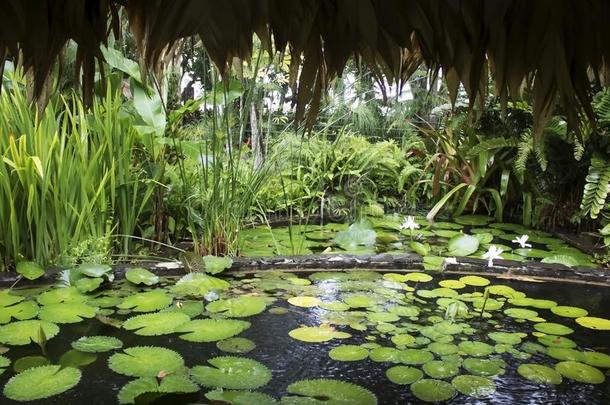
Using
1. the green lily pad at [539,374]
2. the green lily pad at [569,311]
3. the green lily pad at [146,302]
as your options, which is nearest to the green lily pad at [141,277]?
the green lily pad at [146,302]

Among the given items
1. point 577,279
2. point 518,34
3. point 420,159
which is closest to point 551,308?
point 577,279

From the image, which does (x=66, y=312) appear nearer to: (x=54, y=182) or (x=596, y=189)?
(x=54, y=182)

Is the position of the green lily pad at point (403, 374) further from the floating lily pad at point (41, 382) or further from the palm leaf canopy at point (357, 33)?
the palm leaf canopy at point (357, 33)

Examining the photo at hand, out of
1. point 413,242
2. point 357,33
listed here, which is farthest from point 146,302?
point 357,33

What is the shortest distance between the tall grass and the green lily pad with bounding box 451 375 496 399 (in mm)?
1726

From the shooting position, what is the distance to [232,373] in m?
1.50

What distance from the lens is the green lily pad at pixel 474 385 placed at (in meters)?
1.45

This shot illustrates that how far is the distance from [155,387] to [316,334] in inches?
23.9

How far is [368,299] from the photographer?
222cm

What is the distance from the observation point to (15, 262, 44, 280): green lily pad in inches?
86.0

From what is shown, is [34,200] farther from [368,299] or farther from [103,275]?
[368,299]

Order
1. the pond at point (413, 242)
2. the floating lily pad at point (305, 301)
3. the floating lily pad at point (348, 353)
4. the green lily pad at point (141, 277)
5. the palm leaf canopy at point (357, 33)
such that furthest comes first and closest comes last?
the pond at point (413, 242)
the green lily pad at point (141, 277)
the floating lily pad at point (305, 301)
the floating lily pad at point (348, 353)
the palm leaf canopy at point (357, 33)

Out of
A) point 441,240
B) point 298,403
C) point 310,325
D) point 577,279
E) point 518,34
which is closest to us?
point 518,34

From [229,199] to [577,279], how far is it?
70.5 inches
